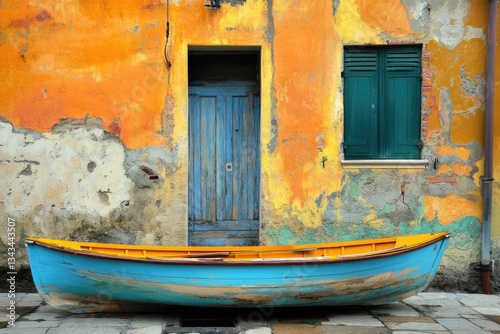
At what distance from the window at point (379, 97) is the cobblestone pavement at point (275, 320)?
2.00 m

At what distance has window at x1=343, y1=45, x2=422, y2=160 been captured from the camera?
8664 mm

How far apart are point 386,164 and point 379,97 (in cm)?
88

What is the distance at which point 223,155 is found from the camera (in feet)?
29.9

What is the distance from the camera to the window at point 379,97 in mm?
8664

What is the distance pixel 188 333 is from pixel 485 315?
3.32 metres

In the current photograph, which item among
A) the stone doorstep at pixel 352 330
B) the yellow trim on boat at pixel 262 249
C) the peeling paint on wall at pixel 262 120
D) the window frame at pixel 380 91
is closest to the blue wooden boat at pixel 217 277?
the stone doorstep at pixel 352 330

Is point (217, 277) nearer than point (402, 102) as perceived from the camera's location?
Yes

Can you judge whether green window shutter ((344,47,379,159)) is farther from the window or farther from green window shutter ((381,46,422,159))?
green window shutter ((381,46,422,159))

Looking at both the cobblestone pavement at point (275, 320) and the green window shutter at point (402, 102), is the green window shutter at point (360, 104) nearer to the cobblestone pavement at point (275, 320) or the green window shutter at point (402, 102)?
the green window shutter at point (402, 102)

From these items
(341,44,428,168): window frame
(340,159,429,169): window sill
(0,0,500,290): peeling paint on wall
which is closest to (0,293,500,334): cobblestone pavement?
(0,0,500,290): peeling paint on wall

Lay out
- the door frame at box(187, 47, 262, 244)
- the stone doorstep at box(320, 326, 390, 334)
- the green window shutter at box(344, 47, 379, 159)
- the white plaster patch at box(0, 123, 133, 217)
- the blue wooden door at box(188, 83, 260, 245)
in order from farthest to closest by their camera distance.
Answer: the blue wooden door at box(188, 83, 260, 245)
the door frame at box(187, 47, 262, 244)
the green window shutter at box(344, 47, 379, 159)
the white plaster patch at box(0, 123, 133, 217)
the stone doorstep at box(320, 326, 390, 334)

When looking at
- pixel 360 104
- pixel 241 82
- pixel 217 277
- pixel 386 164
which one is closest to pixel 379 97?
pixel 360 104

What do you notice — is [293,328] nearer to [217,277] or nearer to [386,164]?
[217,277]

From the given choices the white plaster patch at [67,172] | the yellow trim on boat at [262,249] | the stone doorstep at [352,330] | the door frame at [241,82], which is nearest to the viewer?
the stone doorstep at [352,330]
